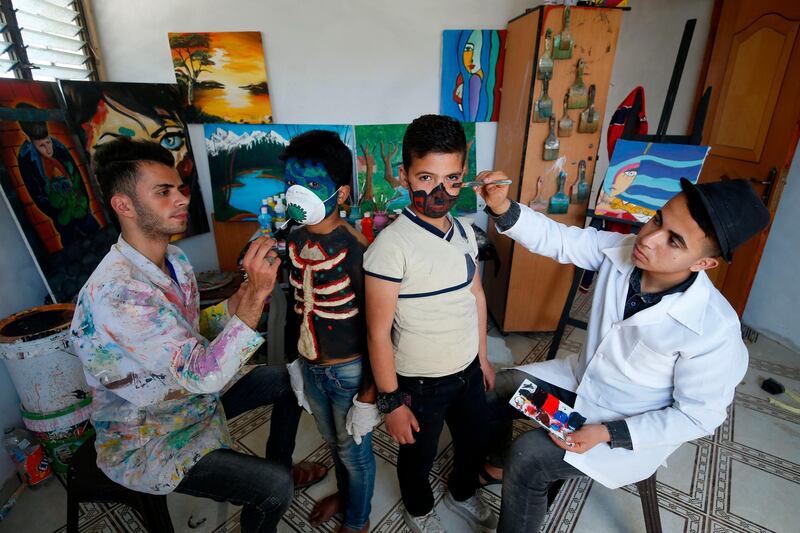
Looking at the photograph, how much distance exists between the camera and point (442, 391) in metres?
1.24

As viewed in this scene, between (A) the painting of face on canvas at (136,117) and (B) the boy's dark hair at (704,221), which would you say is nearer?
(B) the boy's dark hair at (704,221)

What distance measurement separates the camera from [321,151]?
118 centimetres

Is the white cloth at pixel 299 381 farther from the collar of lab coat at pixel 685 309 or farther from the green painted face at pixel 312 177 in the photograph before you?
the collar of lab coat at pixel 685 309

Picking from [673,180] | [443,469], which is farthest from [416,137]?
[673,180]

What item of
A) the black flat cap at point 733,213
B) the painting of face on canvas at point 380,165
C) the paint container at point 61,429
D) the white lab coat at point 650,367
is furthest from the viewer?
the painting of face on canvas at point 380,165

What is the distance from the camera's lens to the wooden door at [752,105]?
7.54ft

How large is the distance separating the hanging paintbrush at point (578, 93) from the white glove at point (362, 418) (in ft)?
6.86

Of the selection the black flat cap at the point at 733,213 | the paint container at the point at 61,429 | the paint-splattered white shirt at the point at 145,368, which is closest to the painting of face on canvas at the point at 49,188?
the paint container at the point at 61,429

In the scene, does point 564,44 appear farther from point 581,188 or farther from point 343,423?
point 343,423

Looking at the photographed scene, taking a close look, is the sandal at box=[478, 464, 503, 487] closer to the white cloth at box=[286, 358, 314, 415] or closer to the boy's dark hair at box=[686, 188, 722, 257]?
the white cloth at box=[286, 358, 314, 415]

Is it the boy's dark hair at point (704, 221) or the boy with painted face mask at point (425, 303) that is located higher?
the boy's dark hair at point (704, 221)

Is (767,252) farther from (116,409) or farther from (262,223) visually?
(116,409)

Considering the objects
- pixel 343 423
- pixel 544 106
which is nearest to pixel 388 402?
pixel 343 423

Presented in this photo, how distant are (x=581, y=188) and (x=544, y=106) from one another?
1.90 ft
